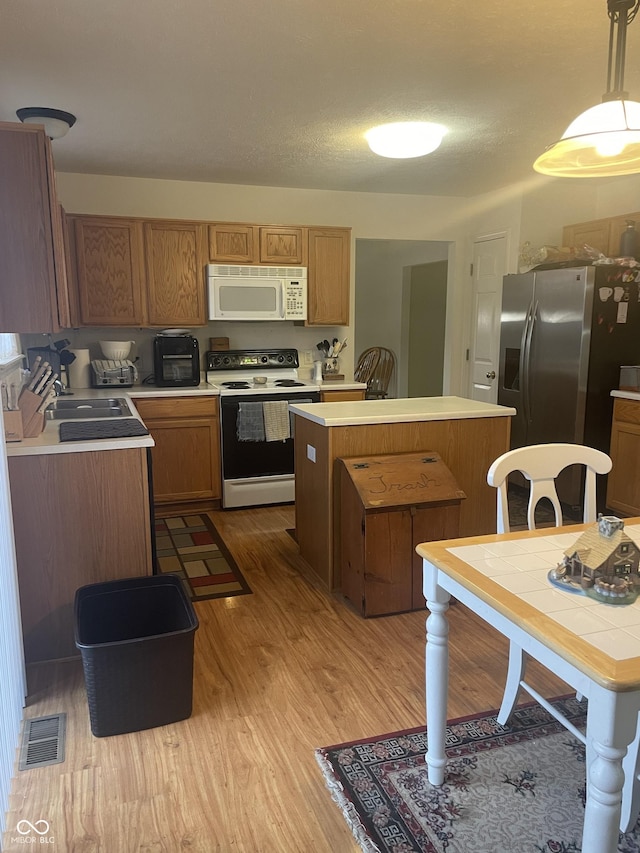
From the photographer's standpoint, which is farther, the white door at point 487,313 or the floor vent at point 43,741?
the white door at point 487,313

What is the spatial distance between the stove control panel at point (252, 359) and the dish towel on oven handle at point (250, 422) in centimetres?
71

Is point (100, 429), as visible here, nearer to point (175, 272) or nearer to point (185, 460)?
point (185, 460)

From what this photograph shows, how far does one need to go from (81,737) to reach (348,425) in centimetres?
166

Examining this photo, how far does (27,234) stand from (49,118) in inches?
53.2

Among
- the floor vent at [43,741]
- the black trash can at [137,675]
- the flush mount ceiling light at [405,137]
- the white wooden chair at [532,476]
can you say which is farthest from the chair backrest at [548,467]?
the flush mount ceiling light at [405,137]

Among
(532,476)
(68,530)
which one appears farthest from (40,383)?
(532,476)

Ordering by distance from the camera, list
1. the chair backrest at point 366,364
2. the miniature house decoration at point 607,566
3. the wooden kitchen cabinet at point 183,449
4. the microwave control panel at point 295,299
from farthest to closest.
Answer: the chair backrest at point 366,364 → the microwave control panel at point 295,299 → the wooden kitchen cabinet at point 183,449 → the miniature house decoration at point 607,566

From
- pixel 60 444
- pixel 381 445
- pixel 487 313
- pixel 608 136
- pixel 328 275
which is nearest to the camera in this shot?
pixel 608 136

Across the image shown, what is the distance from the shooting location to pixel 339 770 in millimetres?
1889

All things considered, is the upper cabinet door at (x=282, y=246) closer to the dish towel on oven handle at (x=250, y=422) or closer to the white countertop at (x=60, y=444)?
the dish towel on oven handle at (x=250, y=422)

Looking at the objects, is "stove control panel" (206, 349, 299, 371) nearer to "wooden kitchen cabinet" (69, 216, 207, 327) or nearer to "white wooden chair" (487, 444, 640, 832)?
"wooden kitchen cabinet" (69, 216, 207, 327)

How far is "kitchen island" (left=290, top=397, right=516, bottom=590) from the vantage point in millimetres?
2996

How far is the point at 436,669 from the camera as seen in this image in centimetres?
173

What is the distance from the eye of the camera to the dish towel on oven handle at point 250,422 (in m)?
4.33
